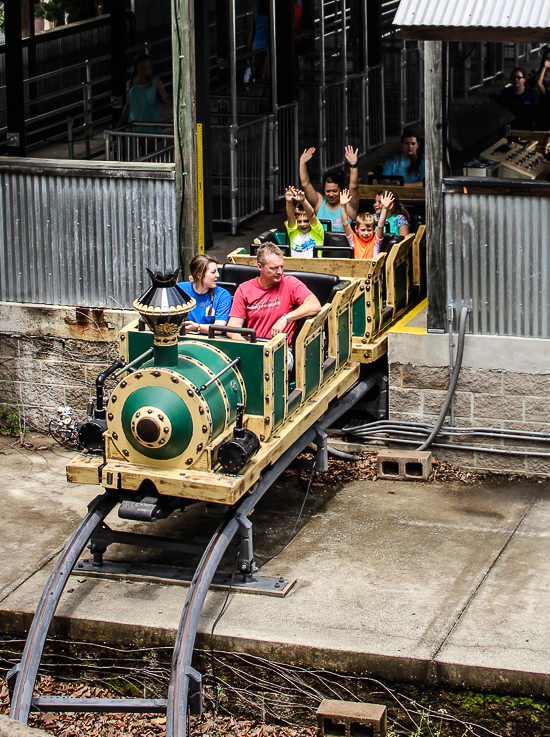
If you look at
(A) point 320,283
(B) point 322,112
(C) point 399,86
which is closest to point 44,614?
(A) point 320,283

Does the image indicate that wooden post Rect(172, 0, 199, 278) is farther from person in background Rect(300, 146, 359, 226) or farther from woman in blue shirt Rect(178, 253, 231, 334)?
person in background Rect(300, 146, 359, 226)

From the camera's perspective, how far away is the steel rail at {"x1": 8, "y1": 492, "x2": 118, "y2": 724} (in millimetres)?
6082

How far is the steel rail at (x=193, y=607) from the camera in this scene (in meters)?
5.92

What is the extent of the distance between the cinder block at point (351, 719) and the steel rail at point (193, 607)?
752 mm

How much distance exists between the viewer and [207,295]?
8594 mm

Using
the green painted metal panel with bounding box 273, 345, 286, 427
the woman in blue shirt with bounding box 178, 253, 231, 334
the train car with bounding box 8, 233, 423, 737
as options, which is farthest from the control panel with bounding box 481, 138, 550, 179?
the green painted metal panel with bounding box 273, 345, 286, 427

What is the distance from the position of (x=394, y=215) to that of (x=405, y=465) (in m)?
2.76

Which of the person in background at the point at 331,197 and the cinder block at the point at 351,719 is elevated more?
the person in background at the point at 331,197

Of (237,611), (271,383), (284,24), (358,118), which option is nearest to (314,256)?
(271,383)

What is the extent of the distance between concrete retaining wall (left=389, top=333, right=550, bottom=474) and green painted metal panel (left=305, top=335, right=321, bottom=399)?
1270mm

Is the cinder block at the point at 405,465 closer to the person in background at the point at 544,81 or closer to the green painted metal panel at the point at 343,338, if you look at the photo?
the green painted metal panel at the point at 343,338

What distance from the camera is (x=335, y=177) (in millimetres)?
11461

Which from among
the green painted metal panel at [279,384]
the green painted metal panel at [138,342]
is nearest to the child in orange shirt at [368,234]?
the green painted metal panel at [279,384]

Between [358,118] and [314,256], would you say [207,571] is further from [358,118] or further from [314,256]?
[358,118]
